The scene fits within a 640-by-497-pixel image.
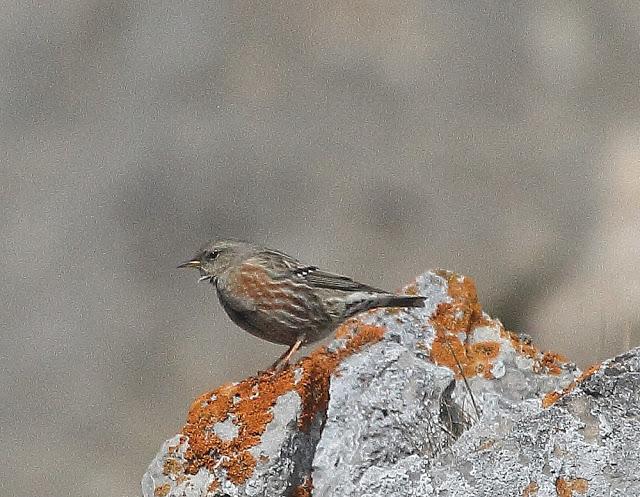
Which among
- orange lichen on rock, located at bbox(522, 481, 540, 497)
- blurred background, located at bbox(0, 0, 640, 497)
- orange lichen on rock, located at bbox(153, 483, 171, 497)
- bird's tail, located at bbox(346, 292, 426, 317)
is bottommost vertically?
orange lichen on rock, located at bbox(522, 481, 540, 497)

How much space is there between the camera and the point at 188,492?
14.9 feet

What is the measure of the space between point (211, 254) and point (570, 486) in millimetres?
3680

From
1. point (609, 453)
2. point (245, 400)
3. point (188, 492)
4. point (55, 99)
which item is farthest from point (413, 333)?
point (55, 99)

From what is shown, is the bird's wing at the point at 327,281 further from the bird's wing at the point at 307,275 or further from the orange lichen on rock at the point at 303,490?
the orange lichen on rock at the point at 303,490

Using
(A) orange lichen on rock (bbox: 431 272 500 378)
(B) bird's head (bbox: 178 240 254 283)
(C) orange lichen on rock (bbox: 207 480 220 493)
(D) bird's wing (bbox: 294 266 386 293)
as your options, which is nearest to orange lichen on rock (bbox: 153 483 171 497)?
(C) orange lichen on rock (bbox: 207 480 220 493)

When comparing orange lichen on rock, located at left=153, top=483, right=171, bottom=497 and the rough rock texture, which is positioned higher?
the rough rock texture

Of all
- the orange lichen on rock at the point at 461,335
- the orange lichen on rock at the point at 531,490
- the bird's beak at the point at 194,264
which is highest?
the bird's beak at the point at 194,264

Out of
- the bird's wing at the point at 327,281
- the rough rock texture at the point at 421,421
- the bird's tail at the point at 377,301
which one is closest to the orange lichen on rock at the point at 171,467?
the rough rock texture at the point at 421,421

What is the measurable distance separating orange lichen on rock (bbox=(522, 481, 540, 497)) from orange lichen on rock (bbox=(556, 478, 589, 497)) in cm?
7

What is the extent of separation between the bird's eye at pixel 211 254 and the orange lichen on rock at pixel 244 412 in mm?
1763

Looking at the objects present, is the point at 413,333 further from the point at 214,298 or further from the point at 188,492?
the point at 214,298

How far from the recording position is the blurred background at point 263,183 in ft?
32.0

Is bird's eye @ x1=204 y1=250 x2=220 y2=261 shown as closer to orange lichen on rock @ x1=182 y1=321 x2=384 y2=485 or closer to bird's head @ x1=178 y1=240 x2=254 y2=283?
bird's head @ x1=178 y1=240 x2=254 y2=283

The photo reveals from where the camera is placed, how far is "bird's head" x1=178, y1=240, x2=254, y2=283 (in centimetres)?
666
